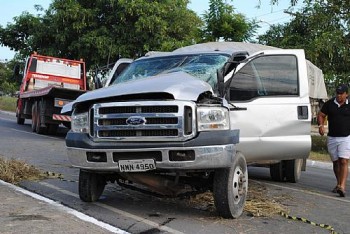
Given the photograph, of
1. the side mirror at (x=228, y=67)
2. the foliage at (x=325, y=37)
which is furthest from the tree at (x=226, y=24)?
the side mirror at (x=228, y=67)

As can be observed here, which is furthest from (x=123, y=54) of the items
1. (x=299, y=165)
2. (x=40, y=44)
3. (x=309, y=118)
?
(x=309, y=118)

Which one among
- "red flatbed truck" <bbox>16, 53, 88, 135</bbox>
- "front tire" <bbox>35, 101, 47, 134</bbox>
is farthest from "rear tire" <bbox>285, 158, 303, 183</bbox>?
"red flatbed truck" <bbox>16, 53, 88, 135</bbox>

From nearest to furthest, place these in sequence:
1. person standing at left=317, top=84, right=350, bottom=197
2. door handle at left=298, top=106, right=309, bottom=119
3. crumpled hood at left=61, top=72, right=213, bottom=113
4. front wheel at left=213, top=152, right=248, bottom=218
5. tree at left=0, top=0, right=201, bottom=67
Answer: crumpled hood at left=61, top=72, right=213, bottom=113, front wheel at left=213, top=152, right=248, bottom=218, door handle at left=298, top=106, right=309, bottom=119, person standing at left=317, top=84, right=350, bottom=197, tree at left=0, top=0, right=201, bottom=67

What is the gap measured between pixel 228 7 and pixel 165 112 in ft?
38.2

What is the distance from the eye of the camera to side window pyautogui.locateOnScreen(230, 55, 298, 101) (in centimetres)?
652

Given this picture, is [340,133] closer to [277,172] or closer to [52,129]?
[277,172]

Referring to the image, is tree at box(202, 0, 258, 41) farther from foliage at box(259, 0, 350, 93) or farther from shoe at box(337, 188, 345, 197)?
shoe at box(337, 188, 345, 197)

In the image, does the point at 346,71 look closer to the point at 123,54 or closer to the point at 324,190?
the point at 324,190

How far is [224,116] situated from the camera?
211 inches

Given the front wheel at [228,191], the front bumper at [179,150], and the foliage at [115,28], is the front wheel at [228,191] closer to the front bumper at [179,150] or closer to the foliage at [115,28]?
the front bumper at [179,150]

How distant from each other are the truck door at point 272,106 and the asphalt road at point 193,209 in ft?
2.75

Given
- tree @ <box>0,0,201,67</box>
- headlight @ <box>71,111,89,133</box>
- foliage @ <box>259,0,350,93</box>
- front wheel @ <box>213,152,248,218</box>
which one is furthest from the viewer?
tree @ <box>0,0,201,67</box>

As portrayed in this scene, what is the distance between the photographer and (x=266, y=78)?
6750 mm

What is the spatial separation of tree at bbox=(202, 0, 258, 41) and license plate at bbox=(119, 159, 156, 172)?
1132 centimetres
